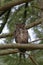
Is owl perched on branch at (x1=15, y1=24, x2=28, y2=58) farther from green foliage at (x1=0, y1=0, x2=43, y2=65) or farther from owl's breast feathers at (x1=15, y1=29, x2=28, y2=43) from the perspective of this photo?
green foliage at (x1=0, y1=0, x2=43, y2=65)

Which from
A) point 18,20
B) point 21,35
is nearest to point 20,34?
point 21,35

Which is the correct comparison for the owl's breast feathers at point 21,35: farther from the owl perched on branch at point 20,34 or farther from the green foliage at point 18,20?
the green foliage at point 18,20

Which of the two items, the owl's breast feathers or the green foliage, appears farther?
the owl's breast feathers

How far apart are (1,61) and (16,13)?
120cm

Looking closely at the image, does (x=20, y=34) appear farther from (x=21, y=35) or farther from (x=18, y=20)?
(x=18, y=20)

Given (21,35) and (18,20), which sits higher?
(18,20)

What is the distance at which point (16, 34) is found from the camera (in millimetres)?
2609

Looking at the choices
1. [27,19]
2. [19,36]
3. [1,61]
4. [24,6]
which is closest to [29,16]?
[27,19]

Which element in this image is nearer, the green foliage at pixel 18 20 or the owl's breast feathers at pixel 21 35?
the green foliage at pixel 18 20

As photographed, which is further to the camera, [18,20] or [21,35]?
[18,20]

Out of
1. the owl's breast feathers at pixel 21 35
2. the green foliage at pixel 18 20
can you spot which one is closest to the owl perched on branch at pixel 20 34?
the owl's breast feathers at pixel 21 35

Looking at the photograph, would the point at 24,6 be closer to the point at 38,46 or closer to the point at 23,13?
the point at 23,13

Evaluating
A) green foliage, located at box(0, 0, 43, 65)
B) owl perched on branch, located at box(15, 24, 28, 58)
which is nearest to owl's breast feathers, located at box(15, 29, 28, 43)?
owl perched on branch, located at box(15, 24, 28, 58)

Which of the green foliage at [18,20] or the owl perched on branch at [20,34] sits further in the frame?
the owl perched on branch at [20,34]
